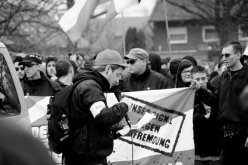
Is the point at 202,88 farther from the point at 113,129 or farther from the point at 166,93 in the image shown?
the point at 113,129

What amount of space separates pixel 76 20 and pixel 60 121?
9.80ft

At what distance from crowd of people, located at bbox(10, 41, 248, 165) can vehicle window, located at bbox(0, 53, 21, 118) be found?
2.02 feet

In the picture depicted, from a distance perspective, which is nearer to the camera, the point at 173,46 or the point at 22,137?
the point at 22,137

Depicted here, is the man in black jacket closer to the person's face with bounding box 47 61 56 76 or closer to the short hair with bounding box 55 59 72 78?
the short hair with bounding box 55 59 72 78

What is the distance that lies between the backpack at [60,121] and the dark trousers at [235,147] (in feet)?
6.69

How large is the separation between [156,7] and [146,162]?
1588 inches

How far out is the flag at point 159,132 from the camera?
6.75m

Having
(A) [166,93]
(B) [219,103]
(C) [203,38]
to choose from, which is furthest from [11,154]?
(C) [203,38]

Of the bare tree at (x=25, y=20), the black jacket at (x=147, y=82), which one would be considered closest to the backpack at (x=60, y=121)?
the black jacket at (x=147, y=82)

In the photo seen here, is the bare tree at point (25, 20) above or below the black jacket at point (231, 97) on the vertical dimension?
above

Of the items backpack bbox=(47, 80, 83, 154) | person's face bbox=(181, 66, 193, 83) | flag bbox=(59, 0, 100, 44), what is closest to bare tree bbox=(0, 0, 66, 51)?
flag bbox=(59, 0, 100, 44)

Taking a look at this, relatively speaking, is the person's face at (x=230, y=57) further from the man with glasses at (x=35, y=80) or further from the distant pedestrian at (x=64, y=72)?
the man with glasses at (x=35, y=80)

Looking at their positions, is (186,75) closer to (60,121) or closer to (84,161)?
(84,161)

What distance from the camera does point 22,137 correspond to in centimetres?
129
